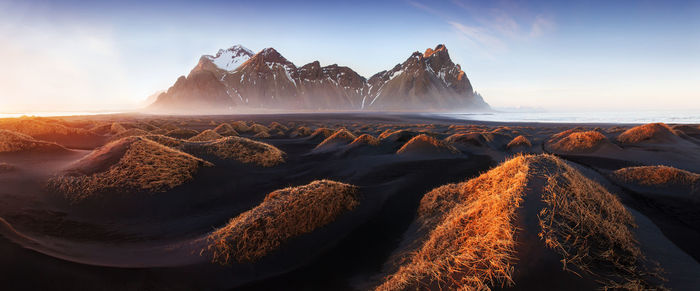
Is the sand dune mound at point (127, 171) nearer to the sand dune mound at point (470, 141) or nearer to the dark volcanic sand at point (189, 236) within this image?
the dark volcanic sand at point (189, 236)

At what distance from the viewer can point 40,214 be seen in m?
7.16

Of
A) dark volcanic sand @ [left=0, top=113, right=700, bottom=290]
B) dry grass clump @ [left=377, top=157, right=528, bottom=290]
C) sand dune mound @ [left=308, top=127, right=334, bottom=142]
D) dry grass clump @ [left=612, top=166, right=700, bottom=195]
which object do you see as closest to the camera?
dry grass clump @ [left=377, top=157, right=528, bottom=290]

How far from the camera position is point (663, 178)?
9.90 meters

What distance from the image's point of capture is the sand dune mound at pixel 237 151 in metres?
14.3

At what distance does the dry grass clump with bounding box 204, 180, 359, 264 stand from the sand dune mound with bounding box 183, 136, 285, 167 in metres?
8.79

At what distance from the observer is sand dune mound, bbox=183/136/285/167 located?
14.3 metres

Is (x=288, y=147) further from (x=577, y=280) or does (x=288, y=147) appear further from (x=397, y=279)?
(x=577, y=280)

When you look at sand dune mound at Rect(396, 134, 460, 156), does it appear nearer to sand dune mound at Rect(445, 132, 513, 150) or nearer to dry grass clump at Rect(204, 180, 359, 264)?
sand dune mound at Rect(445, 132, 513, 150)

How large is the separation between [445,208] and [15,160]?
57.1ft

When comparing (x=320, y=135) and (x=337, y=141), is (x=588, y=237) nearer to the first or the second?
(x=337, y=141)

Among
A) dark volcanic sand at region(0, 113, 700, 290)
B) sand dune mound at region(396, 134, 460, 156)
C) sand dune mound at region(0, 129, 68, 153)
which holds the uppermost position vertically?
sand dune mound at region(0, 129, 68, 153)

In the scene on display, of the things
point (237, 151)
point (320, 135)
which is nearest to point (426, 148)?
point (237, 151)

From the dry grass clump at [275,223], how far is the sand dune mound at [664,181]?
1266 cm

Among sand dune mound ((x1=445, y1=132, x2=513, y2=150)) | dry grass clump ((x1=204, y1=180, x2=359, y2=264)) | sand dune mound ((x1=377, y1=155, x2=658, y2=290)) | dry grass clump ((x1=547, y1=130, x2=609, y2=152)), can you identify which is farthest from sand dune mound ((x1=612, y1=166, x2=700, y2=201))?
sand dune mound ((x1=445, y1=132, x2=513, y2=150))
